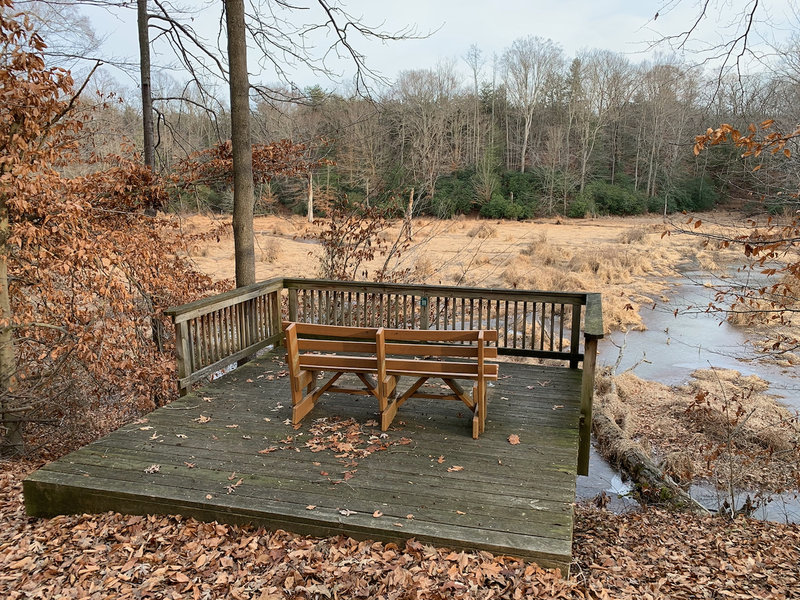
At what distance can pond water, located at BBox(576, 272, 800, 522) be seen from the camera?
23.0 feet

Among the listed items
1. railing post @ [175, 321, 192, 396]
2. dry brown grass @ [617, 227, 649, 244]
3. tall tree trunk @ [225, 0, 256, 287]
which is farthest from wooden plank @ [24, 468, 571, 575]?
dry brown grass @ [617, 227, 649, 244]

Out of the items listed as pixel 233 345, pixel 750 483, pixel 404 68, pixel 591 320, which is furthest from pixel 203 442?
pixel 404 68

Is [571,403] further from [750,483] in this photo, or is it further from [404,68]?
[404,68]

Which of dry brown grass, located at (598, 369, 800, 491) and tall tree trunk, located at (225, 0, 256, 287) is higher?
tall tree trunk, located at (225, 0, 256, 287)

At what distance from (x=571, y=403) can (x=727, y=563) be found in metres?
1.79

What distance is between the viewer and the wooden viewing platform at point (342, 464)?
3.50m

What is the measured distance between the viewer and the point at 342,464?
13.9 ft

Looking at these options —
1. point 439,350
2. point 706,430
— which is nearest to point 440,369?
point 439,350

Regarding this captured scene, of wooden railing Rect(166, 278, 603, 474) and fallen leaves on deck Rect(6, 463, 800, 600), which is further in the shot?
wooden railing Rect(166, 278, 603, 474)

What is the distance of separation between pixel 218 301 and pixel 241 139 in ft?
9.07

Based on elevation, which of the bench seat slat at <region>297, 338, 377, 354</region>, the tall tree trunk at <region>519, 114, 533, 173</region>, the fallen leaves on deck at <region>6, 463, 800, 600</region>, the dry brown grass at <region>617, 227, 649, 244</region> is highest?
the tall tree trunk at <region>519, 114, 533, 173</region>

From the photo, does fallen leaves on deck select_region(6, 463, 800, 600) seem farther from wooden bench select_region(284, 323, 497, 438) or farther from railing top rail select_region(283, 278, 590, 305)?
railing top rail select_region(283, 278, 590, 305)

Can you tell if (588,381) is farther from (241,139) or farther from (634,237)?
(634,237)

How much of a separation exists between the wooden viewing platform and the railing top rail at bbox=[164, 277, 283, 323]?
0.08ft
